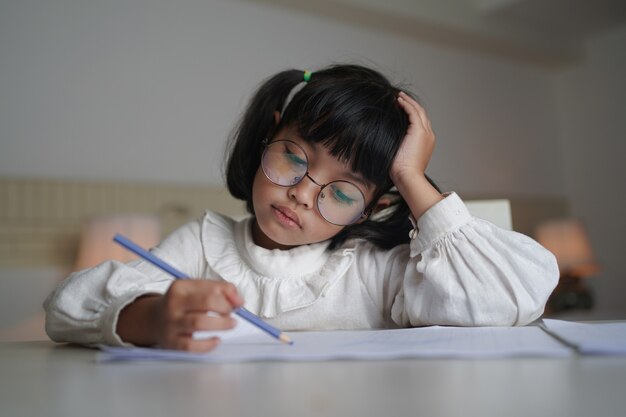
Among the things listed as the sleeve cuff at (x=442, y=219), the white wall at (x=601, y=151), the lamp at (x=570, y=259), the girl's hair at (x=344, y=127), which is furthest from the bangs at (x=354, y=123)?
the white wall at (x=601, y=151)

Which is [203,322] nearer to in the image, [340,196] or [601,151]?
[340,196]

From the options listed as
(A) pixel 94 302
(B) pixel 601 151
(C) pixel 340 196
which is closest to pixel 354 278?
(C) pixel 340 196

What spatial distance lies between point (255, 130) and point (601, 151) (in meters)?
4.02

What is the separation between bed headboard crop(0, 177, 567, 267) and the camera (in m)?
2.86

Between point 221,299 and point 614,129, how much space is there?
453cm

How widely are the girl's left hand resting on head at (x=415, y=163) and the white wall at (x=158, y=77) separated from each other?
1577 millimetres

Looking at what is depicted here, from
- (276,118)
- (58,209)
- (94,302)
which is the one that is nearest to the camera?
(94,302)

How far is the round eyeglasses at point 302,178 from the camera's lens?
1068 mm

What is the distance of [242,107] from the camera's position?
11.6 ft

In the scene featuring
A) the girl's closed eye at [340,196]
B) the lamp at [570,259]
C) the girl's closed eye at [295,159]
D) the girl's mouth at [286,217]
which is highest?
the girl's closed eye at [295,159]

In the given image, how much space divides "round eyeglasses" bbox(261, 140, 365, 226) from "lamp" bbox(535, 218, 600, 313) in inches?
129

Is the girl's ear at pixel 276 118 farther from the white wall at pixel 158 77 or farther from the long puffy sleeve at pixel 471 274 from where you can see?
the white wall at pixel 158 77

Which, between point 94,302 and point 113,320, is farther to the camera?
point 94,302

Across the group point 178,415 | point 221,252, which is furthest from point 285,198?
point 178,415
